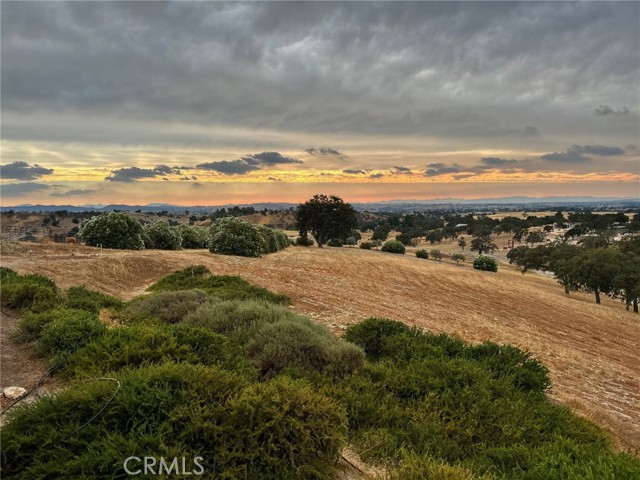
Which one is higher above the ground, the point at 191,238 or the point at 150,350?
the point at 150,350

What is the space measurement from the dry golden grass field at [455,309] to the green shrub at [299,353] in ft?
13.2

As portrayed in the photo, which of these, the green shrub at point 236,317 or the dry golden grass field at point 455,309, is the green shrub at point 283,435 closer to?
the green shrub at point 236,317

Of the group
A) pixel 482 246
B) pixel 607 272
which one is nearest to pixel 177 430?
pixel 607 272

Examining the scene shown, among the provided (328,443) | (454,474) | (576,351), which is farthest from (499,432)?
(576,351)

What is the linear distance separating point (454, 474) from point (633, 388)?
1093cm

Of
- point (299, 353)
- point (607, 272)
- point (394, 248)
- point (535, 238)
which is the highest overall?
point (299, 353)

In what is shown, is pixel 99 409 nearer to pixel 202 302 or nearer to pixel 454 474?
pixel 454 474

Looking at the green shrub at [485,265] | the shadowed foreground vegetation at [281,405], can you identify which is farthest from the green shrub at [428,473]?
the green shrub at [485,265]

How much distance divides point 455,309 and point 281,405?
53.8 ft

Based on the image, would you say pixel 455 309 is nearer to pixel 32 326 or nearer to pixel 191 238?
pixel 32 326

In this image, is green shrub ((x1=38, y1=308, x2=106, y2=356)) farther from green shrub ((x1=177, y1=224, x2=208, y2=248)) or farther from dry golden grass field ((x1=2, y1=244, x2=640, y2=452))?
green shrub ((x1=177, y1=224, x2=208, y2=248))

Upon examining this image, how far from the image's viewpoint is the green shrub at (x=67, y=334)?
A: 6.57 meters

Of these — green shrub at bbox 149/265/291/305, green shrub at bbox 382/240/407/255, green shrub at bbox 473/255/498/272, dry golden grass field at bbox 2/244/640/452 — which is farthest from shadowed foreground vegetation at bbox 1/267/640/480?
green shrub at bbox 382/240/407/255

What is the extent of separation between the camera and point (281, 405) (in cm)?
431
